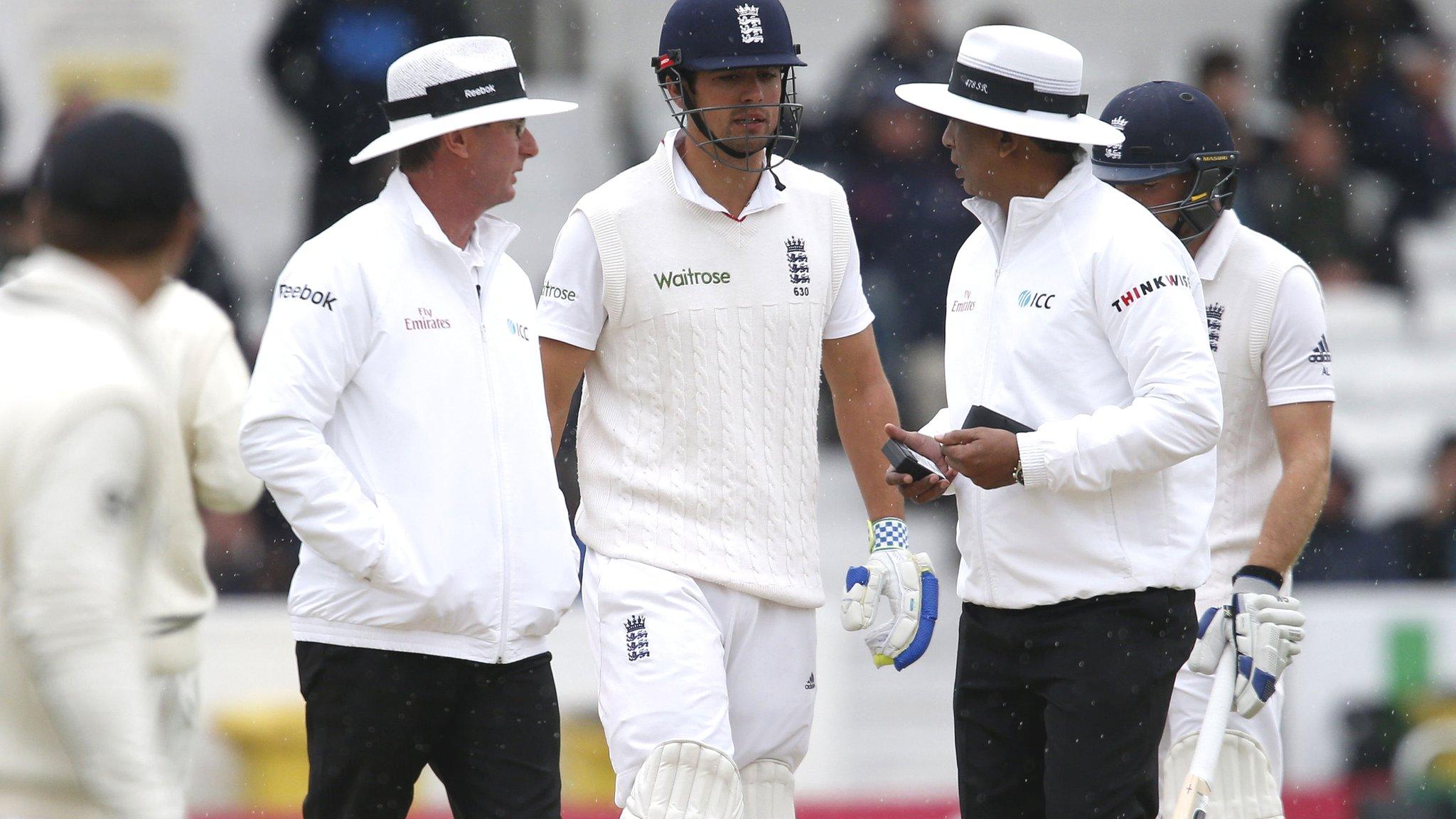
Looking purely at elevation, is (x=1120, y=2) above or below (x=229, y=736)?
above

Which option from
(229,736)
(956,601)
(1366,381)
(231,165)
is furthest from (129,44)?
(1366,381)

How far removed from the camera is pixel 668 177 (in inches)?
166

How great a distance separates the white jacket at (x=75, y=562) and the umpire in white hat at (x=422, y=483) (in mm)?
1227

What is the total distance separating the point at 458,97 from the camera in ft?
13.3

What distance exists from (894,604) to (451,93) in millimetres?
1482

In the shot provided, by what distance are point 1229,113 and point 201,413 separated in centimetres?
617

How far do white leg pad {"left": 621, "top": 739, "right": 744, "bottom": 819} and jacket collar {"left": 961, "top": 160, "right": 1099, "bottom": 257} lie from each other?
1222 millimetres

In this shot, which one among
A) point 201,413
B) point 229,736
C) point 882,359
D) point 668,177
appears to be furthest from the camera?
point 882,359

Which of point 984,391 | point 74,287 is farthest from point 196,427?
point 984,391

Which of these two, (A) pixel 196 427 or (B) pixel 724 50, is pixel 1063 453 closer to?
(B) pixel 724 50

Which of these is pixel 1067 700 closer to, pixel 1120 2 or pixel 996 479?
pixel 996 479

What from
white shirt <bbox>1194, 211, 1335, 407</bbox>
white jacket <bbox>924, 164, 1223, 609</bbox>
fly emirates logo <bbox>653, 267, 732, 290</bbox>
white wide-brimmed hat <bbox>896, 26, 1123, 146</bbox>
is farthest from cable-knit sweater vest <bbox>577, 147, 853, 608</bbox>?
white shirt <bbox>1194, 211, 1335, 407</bbox>

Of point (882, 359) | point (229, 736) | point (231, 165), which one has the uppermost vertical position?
point (231, 165)

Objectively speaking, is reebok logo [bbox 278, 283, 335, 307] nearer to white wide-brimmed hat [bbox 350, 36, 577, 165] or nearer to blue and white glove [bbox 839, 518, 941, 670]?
white wide-brimmed hat [bbox 350, 36, 577, 165]
